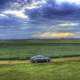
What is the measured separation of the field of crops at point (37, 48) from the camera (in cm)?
902

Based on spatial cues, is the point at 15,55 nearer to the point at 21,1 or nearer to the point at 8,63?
the point at 8,63

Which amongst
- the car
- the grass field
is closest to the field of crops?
the grass field

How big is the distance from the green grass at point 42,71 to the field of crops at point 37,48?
1.73 ft

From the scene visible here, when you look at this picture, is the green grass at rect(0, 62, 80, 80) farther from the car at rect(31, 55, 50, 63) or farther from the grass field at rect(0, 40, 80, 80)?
the car at rect(31, 55, 50, 63)

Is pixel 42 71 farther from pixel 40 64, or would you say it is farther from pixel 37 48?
pixel 37 48

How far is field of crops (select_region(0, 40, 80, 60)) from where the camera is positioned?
29.6 feet

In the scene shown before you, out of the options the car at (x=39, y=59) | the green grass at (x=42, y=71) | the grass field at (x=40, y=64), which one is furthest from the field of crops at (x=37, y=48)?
the green grass at (x=42, y=71)

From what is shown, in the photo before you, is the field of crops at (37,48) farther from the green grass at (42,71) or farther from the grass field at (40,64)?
the green grass at (42,71)

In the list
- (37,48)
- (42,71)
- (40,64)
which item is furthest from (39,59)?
(42,71)

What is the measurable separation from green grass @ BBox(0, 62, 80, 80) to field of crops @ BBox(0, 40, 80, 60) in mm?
528

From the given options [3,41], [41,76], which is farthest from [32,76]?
[3,41]

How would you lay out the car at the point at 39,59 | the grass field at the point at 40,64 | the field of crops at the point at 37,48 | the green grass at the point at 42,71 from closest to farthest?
the green grass at the point at 42,71
the grass field at the point at 40,64
the car at the point at 39,59
the field of crops at the point at 37,48

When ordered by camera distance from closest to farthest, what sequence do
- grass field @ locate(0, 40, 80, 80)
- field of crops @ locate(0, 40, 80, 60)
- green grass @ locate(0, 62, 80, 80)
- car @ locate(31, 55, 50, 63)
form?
green grass @ locate(0, 62, 80, 80), grass field @ locate(0, 40, 80, 80), car @ locate(31, 55, 50, 63), field of crops @ locate(0, 40, 80, 60)

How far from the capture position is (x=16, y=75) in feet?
25.5
